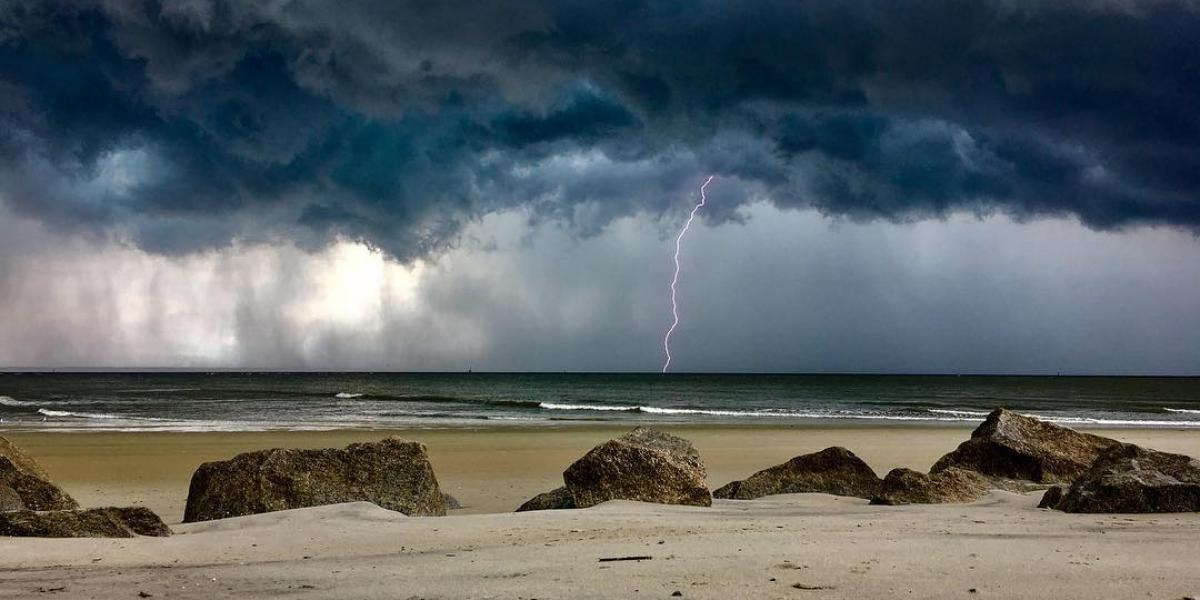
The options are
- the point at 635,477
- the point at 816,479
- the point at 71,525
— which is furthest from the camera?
the point at 816,479

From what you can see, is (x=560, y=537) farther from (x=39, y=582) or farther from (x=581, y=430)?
(x=581, y=430)

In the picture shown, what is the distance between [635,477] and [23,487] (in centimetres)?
679

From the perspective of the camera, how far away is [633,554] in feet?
18.5

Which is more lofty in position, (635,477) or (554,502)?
(635,477)

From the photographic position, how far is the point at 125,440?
27.8m

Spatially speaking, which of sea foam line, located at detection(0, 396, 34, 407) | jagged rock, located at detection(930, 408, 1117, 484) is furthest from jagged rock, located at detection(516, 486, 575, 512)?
sea foam line, located at detection(0, 396, 34, 407)

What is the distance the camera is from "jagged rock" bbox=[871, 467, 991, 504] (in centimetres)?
975

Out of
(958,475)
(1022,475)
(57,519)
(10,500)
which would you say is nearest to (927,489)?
(958,475)

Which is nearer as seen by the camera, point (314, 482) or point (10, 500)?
point (10, 500)

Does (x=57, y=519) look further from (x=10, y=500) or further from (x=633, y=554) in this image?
(x=633, y=554)

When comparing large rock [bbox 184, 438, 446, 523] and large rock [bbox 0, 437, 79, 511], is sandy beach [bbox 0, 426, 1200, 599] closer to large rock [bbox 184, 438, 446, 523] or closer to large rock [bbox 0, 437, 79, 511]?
large rock [bbox 184, 438, 446, 523]

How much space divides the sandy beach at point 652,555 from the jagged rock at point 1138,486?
328 mm

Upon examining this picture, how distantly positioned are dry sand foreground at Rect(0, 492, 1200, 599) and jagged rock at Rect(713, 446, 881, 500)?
10.3ft

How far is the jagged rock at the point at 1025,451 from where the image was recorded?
38.2 feet
